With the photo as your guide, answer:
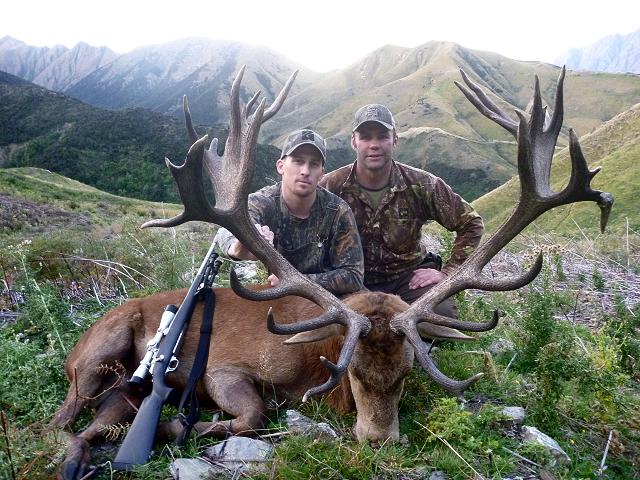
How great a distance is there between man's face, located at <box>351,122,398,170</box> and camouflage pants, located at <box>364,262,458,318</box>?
1.25 meters

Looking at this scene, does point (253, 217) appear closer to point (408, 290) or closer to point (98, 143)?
point (408, 290)

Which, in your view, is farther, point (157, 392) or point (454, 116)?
point (454, 116)

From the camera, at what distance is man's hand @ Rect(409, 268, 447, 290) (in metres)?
5.56

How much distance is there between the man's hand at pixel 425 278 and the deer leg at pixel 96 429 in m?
2.84

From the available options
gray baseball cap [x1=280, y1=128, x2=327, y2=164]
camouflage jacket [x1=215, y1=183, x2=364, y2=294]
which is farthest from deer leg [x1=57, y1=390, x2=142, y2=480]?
gray baseball cap [x1=280, y1=128, x2=327, y2=164]

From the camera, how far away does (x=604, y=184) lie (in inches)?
1313

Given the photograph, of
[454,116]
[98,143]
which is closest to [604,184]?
[98,143]

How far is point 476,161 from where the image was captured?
111 m

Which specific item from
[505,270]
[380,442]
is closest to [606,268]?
[505,270]

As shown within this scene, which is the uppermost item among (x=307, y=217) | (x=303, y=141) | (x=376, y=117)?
(x=376, y=117)

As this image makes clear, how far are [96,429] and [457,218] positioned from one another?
401 cm

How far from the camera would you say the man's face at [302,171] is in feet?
16.8

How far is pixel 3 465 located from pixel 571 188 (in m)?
3.90

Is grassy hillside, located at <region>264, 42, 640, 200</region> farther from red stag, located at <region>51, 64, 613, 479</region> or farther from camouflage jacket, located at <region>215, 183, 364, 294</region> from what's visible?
red stag, located at <region>51, 64, 613, 479</region>
